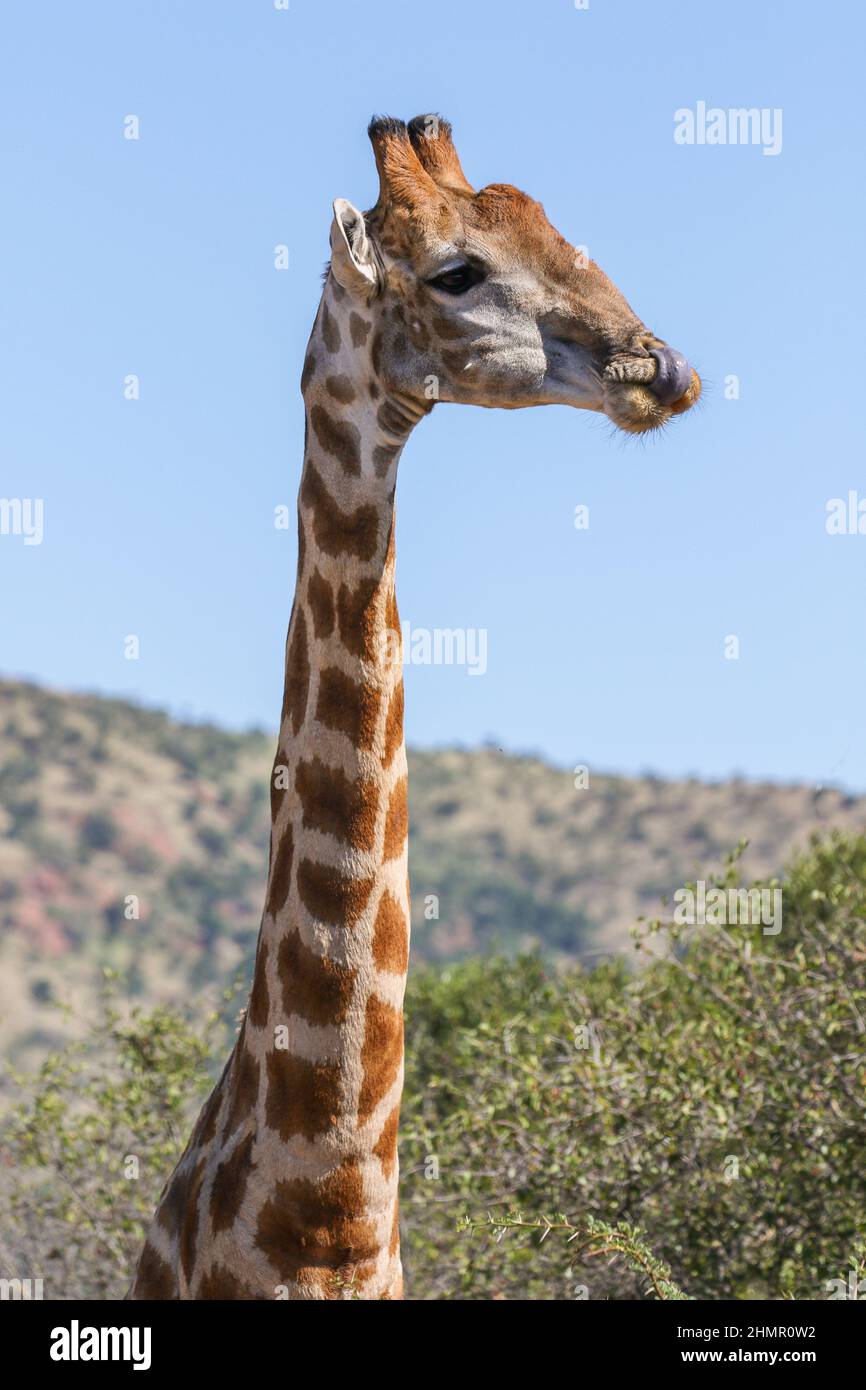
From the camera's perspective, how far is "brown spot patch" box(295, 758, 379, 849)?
228 inches

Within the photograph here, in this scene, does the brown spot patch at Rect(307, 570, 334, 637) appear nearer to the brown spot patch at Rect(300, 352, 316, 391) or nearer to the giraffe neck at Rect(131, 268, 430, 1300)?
the giraffe neck at Rect(131, 268, 430, 1300)

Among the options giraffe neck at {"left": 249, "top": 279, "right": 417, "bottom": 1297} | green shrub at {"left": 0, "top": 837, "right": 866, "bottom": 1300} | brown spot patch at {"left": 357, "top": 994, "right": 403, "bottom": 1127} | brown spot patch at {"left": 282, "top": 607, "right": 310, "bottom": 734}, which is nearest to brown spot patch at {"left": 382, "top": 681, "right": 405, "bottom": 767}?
giraffe neck at {"left": 249, "top": 279, "right": 417, "bottom": 1297}

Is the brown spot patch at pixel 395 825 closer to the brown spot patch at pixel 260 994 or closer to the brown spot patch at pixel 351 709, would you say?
the brown spot patch at pixel 351 709

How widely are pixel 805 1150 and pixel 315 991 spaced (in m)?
4.49

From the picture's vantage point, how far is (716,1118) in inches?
363

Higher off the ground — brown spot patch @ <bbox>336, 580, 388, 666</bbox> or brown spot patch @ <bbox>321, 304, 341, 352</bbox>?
brown spot patch @ <bbox>321, 304, 341, 352</bbox>

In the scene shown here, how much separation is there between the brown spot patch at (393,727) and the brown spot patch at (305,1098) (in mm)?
966

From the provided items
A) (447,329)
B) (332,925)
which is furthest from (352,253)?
(332,925)

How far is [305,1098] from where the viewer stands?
570 centimetres

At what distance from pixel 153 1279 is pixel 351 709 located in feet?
6.92

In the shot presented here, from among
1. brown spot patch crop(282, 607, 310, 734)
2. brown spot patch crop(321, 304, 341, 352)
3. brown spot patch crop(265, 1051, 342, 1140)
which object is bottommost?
brown spot patch crop(265, 1051, 342, 1140)

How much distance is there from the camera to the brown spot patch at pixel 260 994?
235 inches

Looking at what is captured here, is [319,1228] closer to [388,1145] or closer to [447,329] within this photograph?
[388,1145]
